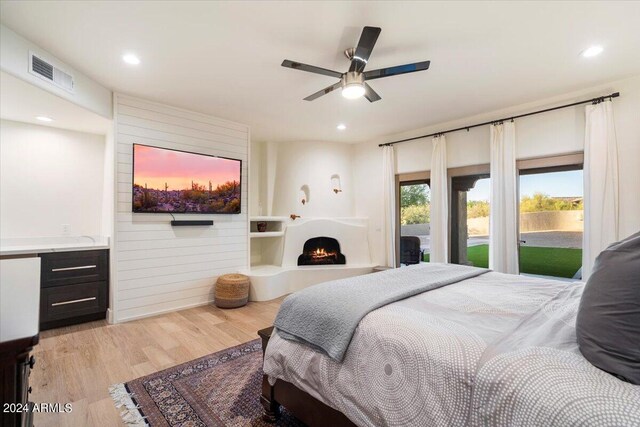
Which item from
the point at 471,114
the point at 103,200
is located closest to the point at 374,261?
the point at 471,114

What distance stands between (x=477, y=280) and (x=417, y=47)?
1.98 m

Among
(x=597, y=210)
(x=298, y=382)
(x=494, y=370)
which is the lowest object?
(x=298, y=382)

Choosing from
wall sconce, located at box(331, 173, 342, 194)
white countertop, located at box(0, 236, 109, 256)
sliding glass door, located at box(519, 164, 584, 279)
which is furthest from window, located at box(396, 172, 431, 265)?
white countertop, located at box(0, 236, 109, 256)

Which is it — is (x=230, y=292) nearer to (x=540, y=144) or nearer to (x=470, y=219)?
(x=470, y=219)

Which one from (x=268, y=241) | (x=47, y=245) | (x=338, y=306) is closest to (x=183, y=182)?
(x=47, y=245)

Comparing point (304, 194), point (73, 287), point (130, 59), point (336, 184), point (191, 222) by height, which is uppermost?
point (130, 59)

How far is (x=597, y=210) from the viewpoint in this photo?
10.1ft

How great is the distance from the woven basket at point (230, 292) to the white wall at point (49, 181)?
180 centimetres

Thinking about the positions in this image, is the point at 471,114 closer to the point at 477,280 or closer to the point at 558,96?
the point at 558,96

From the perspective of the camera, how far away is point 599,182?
3.08m

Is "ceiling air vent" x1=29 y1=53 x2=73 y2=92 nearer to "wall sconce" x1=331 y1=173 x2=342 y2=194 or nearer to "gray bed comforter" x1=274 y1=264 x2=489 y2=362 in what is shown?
"gray bed comforter" x1=274 y1=264 x2=489 y2=362

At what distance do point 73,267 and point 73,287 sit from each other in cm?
23

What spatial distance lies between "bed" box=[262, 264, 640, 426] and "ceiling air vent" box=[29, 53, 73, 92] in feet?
9.74

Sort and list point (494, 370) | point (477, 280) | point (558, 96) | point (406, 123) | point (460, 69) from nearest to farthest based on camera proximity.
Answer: point (494, 370), point (477, 280), point (460, 69), point (558, 96), point (406, 123)
